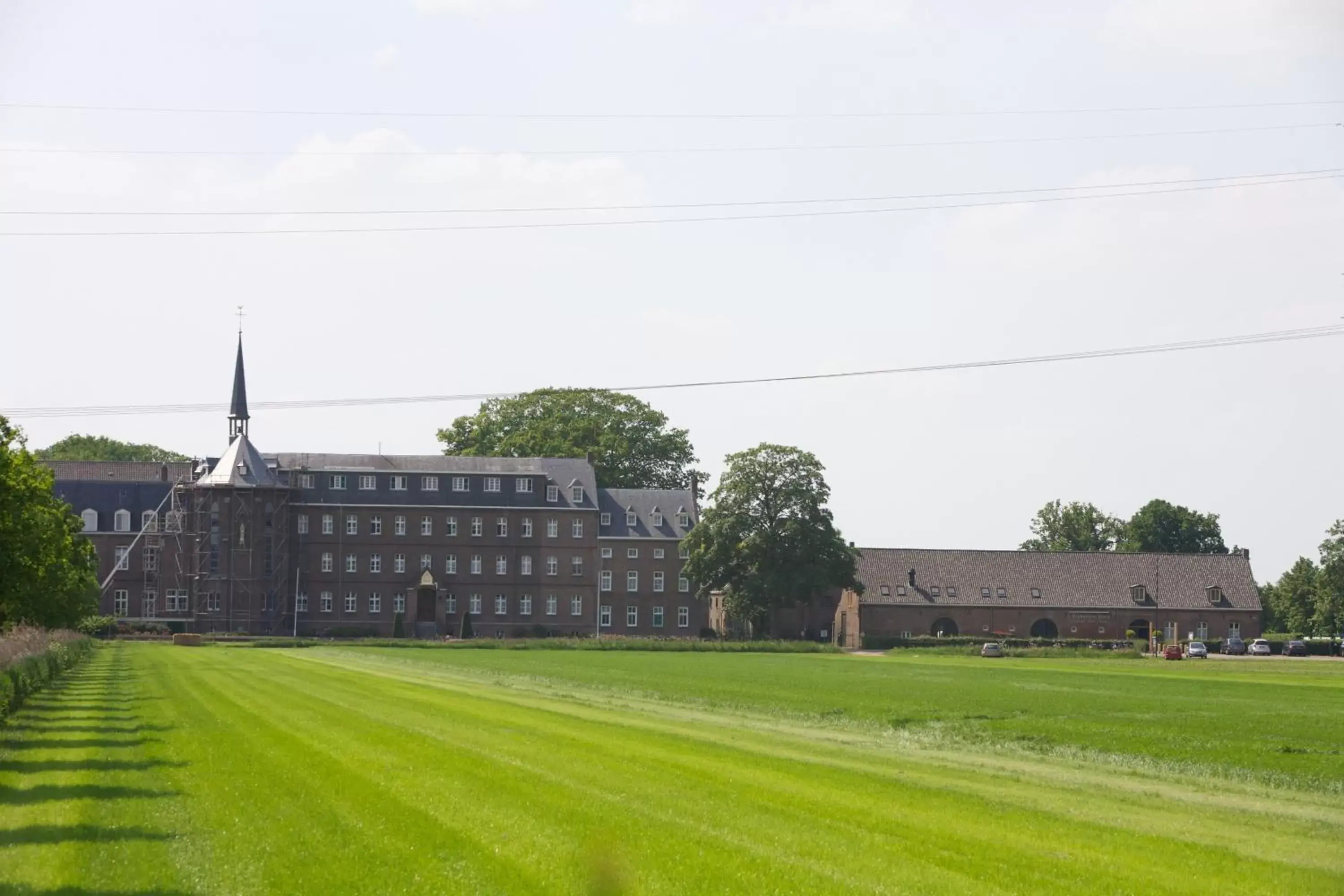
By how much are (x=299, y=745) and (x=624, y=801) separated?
945cm

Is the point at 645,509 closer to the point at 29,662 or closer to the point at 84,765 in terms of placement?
the point at 29,662

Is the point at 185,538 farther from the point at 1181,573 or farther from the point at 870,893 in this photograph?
the point at 870,893

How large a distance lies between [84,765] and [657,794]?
9.65 meters

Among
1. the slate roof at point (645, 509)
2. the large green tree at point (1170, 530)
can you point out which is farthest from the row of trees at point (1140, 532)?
the slate roof at point (645, 509)

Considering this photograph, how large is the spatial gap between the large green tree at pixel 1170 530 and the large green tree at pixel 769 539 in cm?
6014

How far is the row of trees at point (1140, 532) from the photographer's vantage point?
552 ft

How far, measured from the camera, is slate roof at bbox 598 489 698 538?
131 meters

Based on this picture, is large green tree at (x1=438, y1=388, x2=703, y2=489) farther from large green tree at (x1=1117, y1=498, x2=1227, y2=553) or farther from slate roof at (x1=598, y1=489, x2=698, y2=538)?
large green tree at (x1=1117, y1=498, x2=1227, y2=553)

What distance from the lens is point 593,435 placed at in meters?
148

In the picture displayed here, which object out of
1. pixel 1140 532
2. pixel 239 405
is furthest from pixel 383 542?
pixel 1140 532

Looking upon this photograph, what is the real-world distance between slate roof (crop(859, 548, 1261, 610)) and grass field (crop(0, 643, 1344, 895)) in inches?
3203

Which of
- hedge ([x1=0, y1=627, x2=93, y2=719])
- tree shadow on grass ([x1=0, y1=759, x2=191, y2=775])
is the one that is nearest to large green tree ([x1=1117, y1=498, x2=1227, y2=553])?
hedge ([x1=0, y1=627, x2=93, y2=719])

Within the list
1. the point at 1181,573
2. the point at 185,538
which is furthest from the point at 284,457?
the point at 1181,573

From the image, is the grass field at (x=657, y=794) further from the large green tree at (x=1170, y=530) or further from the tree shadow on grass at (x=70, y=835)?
the large green tree at (x=1170, y=530)
